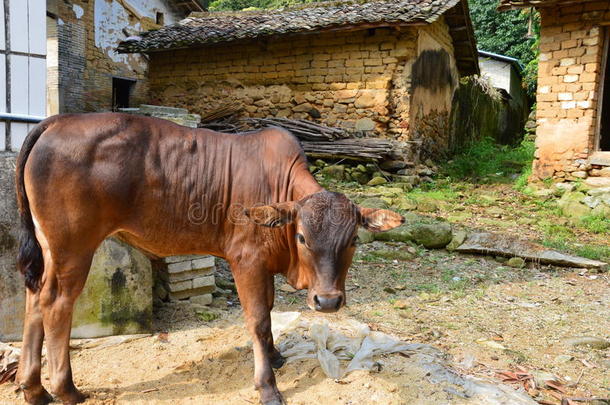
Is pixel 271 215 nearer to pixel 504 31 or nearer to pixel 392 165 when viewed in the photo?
pixel 392 165

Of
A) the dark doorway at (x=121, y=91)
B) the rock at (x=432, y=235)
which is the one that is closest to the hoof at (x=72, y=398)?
the rock at (x=432, y=235)

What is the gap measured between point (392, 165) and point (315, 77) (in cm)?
276

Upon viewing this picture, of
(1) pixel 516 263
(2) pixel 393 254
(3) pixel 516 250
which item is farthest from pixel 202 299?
(3) pixel 516 250

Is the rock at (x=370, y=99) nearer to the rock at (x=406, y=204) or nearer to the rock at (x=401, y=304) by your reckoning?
the rock at (x=406, y=204)

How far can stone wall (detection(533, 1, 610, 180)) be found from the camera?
9.09m

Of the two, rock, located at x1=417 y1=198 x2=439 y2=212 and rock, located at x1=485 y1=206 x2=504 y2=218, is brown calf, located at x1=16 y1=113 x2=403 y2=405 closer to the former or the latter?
rock, located at x1=417 y1=198 x2=439 y2=212

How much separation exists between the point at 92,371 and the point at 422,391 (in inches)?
89.4

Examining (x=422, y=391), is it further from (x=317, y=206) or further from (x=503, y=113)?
(x=503, y=113)

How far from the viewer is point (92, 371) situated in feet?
11.9

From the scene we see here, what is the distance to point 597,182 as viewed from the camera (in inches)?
359

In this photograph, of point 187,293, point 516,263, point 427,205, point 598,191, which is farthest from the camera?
point 427,205

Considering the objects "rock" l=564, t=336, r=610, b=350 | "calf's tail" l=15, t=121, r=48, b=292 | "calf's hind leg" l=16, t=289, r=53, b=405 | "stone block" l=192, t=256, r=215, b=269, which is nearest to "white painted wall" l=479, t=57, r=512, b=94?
"rock" l=564, t=336, r=610, b=350

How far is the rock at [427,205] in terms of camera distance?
892 centimetres

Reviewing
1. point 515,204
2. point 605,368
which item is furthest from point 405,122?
point 605,368
